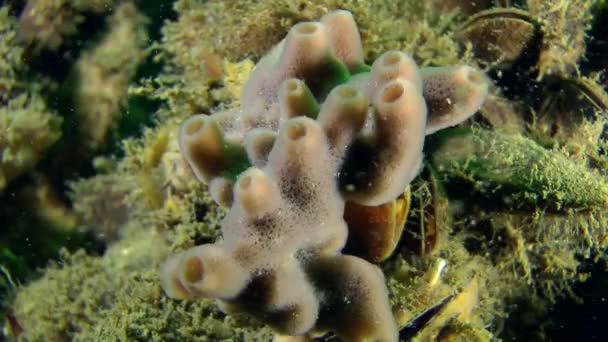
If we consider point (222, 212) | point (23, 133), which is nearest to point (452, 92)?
point (222, 212)

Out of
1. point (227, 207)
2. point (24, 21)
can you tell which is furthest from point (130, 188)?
point (227, 207)

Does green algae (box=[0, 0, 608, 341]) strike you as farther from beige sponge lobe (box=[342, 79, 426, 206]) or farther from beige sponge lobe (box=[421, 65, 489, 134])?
beige sponge lobe (box=[342, 79, 426, 206])

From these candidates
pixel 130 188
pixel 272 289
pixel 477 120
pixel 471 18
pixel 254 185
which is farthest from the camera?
pixel 130 188

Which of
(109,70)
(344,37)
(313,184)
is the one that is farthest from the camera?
(109,70)

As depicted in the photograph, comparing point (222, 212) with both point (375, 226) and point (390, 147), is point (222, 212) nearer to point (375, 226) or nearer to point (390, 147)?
point (375, 226)

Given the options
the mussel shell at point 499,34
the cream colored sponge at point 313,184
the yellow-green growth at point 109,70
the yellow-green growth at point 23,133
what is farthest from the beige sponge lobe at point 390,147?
the yellow-green growth at point 23,133

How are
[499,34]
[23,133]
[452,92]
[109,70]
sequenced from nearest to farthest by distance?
[452,92] < [499,34] < [23,133] < [109,70]

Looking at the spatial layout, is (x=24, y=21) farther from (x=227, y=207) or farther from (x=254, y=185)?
(x=254, y=185)
